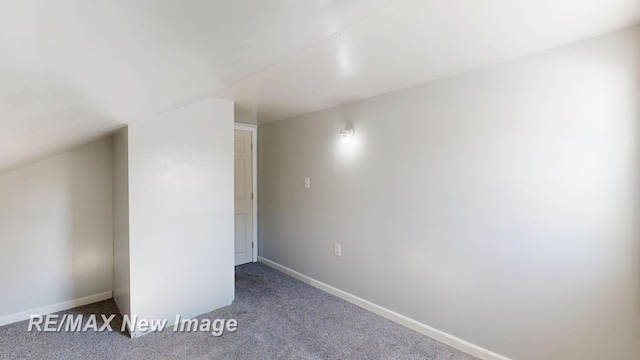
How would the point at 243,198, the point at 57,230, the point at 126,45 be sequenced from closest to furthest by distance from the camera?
the point at 126,45
the point at 57,230
the point at 243,198

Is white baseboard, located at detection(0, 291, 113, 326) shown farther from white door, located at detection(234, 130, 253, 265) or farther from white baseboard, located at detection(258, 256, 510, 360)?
A: white baseboard, located at detection(258, 256, 510, 360)

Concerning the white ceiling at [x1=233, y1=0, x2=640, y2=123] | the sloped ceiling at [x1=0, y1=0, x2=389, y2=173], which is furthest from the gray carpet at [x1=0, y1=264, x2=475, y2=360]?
the white ceiling at [x1=233, y1=0, x2=640, y2=123]

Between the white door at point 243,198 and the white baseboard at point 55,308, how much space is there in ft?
5.05

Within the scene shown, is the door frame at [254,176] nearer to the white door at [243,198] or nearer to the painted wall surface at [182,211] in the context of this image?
the white door at [243,198]

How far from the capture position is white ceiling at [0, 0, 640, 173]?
0.58 metres

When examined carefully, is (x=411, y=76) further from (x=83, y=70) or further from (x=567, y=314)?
(x=83, y=70)

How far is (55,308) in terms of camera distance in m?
2.71

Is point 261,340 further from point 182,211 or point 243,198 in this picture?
point 243,198

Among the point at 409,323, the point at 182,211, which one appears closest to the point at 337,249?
the point at 409,323

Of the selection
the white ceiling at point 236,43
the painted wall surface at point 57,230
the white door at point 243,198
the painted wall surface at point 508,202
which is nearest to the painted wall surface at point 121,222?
the painted wall surface at point 57,230

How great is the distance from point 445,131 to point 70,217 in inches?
135

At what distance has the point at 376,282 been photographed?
109 inches

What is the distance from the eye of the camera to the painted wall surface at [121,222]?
2367mm

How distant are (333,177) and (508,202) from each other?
5.34 feet
